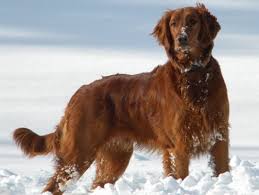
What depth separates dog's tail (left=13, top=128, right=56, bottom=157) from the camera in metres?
9.32

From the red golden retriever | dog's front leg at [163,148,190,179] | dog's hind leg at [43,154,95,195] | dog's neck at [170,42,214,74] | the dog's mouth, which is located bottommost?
dog's hind leg at [43,154,95,195]

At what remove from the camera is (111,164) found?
951 centimetres

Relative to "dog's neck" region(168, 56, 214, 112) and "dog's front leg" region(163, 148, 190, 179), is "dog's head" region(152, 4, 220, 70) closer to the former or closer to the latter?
"dog's neck" region(168, 56, 214, 112)

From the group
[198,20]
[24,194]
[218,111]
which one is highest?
[198,20]

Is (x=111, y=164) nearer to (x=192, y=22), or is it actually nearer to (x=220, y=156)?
(x=220, y=156)

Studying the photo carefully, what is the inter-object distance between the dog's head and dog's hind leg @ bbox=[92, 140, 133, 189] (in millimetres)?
1624

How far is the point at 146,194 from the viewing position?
24.2 ft

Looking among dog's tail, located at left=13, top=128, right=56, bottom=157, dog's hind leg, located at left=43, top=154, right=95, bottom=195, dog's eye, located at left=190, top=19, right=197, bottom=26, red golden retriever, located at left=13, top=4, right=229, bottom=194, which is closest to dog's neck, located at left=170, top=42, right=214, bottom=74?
red golden retriever, located at left=13, top=4, right=229, bottom=194

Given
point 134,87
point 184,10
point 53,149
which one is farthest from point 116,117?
point 184,10

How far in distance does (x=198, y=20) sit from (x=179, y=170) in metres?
1.72

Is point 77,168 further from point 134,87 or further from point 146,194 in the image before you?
point 146,194

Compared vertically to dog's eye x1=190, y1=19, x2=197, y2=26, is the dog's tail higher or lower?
→ lower

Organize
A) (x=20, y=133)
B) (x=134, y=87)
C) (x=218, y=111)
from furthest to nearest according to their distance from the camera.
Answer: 1. (x=20, y=133)
2. (x=134, y=87)
3. (x=218, y=111)

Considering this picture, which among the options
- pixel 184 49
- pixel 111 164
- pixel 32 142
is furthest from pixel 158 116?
pixel 32 142
